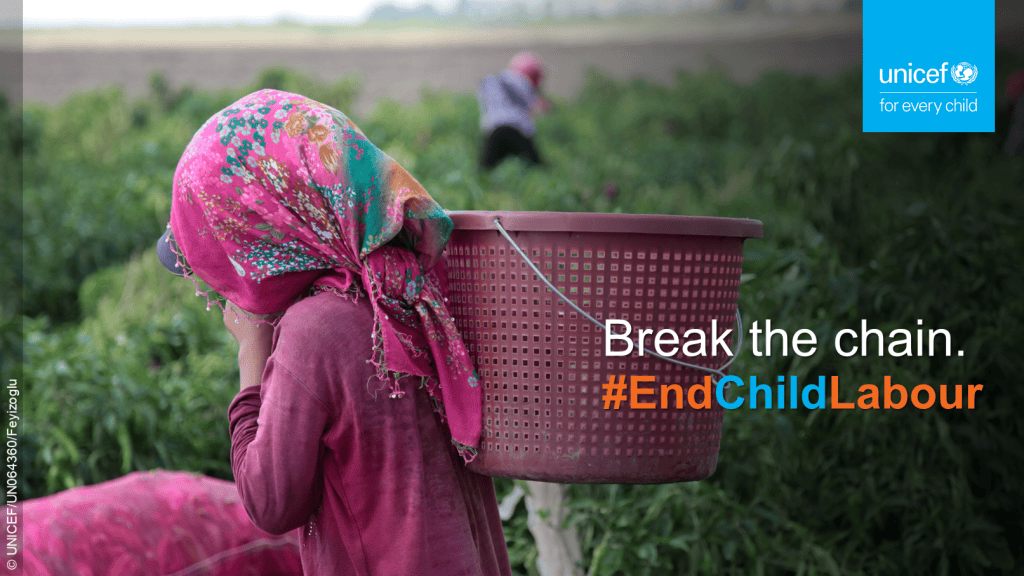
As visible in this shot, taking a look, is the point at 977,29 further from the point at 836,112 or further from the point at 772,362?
the point at 836,112

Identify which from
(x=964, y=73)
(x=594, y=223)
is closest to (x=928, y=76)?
(x=964, y=73)

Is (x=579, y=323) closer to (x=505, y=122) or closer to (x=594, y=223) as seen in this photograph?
(x=594, y=223)

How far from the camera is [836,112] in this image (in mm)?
9867

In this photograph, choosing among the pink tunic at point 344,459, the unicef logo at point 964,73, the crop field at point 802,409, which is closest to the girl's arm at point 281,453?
the pink tunic at point 344,459

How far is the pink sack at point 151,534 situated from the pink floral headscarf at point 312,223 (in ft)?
3.16

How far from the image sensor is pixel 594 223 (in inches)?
54.9

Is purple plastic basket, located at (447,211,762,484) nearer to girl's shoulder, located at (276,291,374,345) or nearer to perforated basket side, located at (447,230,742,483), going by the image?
perforated basket side, located at (447,230,742,483)

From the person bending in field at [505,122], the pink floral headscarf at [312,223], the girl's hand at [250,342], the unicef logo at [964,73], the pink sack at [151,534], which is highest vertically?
the person bending in field at [505,122]

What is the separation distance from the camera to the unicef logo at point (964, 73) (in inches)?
132

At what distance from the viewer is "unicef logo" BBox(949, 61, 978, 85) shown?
3.35m

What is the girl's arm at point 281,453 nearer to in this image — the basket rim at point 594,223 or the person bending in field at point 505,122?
the basket rim at point 594,223

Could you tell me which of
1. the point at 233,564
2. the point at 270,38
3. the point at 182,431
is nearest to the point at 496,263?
the point at 233,564

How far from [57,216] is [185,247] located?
16.4 ft

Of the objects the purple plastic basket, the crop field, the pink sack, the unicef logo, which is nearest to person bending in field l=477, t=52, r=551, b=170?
the crop field
